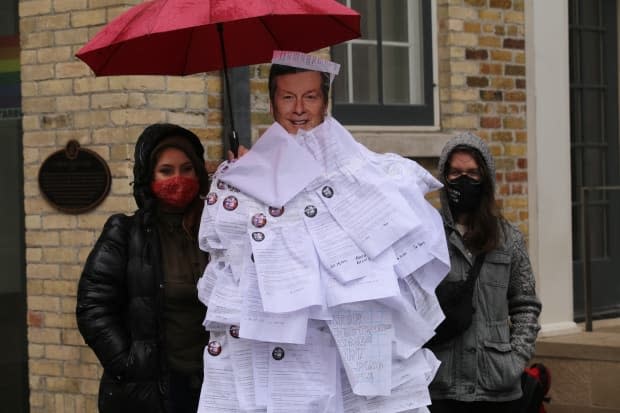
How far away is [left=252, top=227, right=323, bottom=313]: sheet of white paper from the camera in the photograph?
12.1 ft

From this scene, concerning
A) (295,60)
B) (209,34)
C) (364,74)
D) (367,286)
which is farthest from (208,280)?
(364,74)

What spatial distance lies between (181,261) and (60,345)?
98.1 inches

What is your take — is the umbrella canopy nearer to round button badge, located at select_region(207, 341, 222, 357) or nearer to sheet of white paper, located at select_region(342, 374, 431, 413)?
round button badge, located at select_region(207, 341, 222, 357)

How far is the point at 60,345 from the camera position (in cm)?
661

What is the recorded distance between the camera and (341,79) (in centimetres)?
761

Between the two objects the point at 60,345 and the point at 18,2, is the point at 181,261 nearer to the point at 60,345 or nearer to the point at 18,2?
the point at 60,345

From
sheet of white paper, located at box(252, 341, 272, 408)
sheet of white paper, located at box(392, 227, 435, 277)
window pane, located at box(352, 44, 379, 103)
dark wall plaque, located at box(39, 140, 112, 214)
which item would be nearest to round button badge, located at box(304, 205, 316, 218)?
sheet of white paper, located at box(392, 227, 435, 277)

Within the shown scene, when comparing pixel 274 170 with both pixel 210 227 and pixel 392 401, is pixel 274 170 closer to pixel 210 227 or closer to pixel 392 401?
pixel 210 227

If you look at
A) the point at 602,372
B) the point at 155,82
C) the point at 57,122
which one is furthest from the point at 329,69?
the point at 602,372

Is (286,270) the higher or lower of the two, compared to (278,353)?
higher

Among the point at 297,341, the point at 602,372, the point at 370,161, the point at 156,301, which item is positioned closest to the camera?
the point at 297,341

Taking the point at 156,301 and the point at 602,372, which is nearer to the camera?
the point at 156,301

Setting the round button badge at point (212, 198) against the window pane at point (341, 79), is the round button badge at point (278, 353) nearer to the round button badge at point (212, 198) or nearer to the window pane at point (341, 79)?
the round button badge at point (212, 198)

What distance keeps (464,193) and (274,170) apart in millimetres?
1115
